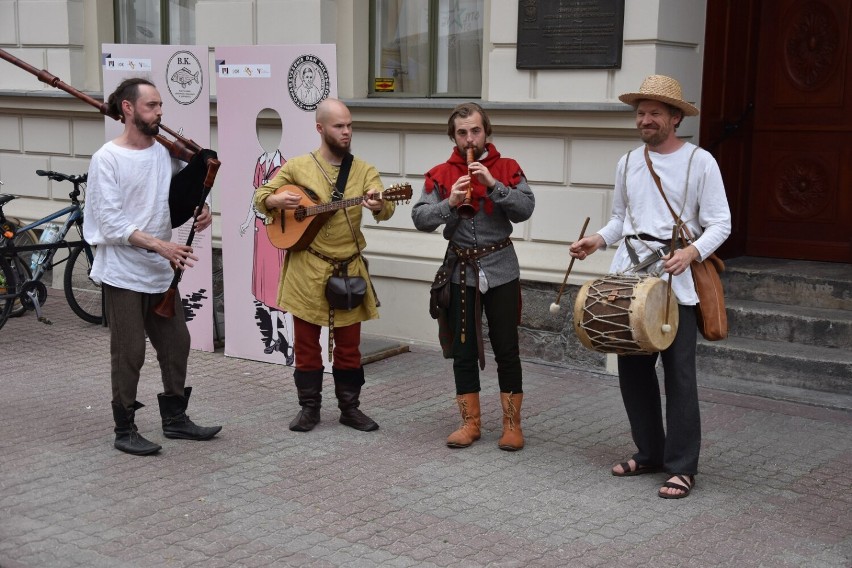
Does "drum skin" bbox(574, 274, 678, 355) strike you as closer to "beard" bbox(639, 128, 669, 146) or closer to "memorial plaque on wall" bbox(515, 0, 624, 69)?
"beard" bbox(639, 128, 669, 146)

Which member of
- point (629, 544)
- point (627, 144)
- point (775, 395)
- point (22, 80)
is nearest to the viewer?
point (629, 544)

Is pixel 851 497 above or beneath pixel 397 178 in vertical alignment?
beneath

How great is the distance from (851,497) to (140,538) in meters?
3.43

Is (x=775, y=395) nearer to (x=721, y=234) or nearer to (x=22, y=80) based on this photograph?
(x=721, y=234)

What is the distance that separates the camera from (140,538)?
488cm

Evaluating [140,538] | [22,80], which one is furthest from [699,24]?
[22,80]

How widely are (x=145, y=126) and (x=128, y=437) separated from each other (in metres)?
1.71

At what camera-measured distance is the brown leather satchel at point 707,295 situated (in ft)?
17.6

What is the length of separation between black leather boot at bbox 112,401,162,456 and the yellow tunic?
1097 millimetres

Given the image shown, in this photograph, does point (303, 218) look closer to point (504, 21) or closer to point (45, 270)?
point (504, 21)

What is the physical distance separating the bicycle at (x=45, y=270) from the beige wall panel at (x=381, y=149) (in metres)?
2.50

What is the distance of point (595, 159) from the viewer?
313 inches

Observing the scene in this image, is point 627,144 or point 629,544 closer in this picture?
point 629,544

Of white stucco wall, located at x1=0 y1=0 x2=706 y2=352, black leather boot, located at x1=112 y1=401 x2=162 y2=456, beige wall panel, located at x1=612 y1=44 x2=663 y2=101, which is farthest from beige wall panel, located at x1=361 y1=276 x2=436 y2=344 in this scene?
black leather boot, located at x1=112 y1=401 x2=162 y2=456
